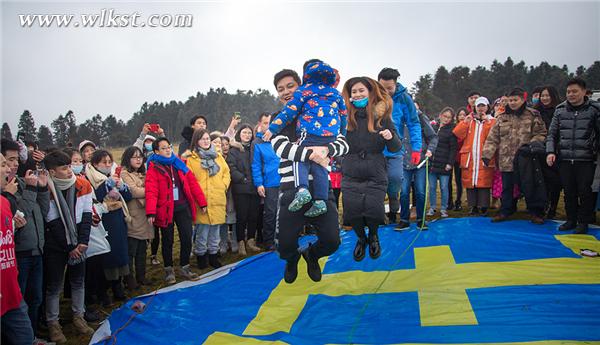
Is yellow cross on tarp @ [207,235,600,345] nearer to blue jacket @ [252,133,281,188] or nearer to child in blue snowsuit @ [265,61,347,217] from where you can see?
child in blue snowsuit @ [265,61,347,217]

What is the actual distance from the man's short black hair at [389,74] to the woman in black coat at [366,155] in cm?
120

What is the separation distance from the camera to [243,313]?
4.23 metres

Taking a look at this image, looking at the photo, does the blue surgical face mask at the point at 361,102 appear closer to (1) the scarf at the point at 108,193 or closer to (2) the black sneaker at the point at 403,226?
(2) the black sneaker at the point at 403,226

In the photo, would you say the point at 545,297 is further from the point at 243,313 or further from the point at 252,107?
the point at 252,107

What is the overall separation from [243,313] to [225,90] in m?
81.1

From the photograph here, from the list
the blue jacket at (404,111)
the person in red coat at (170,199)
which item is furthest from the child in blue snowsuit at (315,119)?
the person in red coat at (170,199)

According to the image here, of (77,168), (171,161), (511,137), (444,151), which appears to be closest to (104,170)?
(77,168)

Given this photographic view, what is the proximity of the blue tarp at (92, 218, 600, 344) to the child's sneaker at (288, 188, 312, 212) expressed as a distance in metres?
1.31

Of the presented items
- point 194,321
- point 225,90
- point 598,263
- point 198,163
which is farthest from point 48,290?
point 225,90

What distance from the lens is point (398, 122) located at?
16.1 ft

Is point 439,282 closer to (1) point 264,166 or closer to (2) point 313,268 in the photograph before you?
(2) point 313,268

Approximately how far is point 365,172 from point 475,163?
4.13 m

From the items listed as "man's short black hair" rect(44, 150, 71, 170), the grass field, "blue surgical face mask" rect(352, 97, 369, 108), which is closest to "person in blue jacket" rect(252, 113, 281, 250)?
the grass field

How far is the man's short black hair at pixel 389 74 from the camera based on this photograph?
16.2ft
